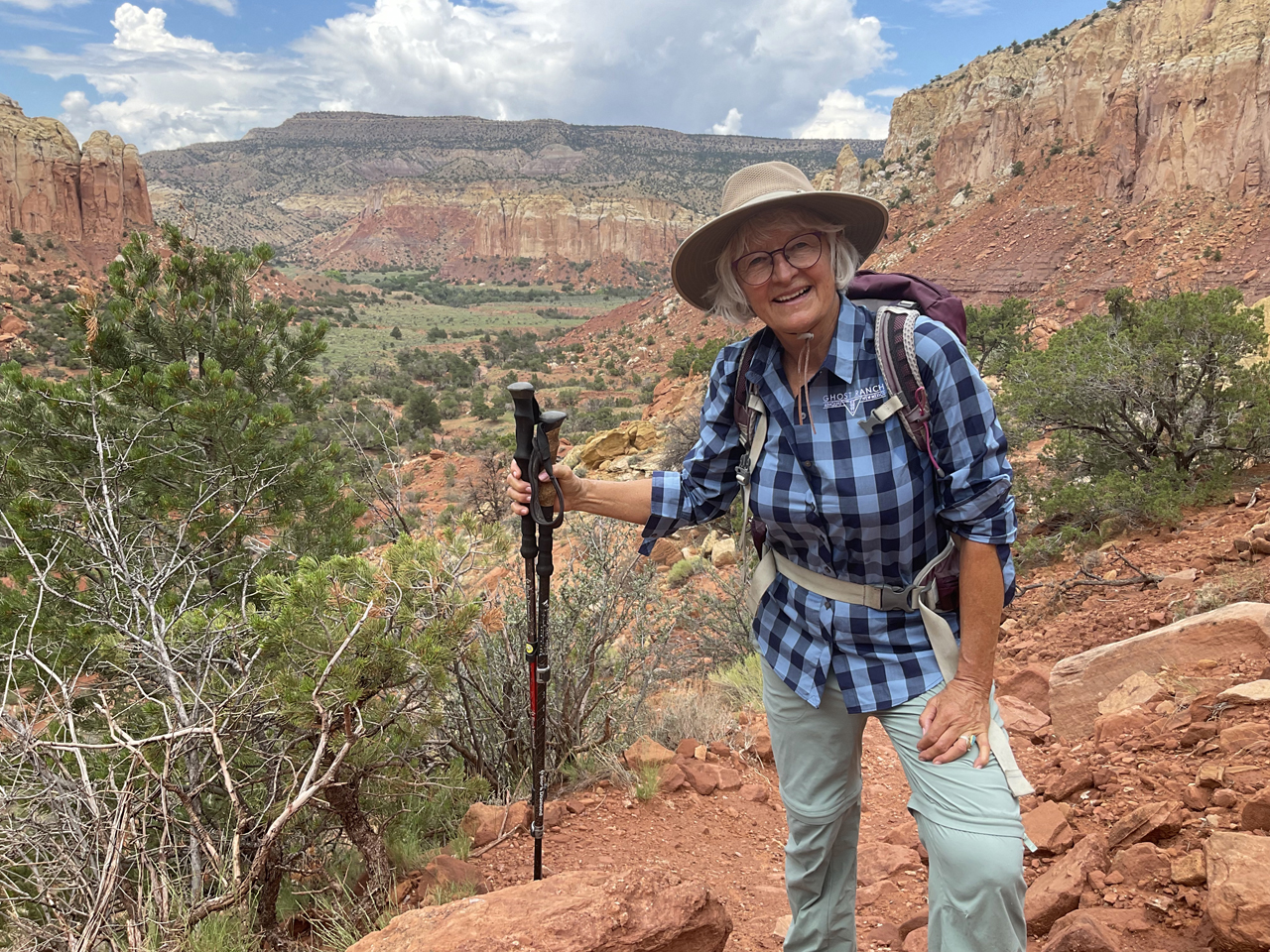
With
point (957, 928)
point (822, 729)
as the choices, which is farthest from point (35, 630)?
point (957, 928)

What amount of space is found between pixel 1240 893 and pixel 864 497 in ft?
4.15

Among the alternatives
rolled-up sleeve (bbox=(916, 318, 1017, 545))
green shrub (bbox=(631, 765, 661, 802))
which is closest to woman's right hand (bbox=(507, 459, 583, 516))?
rolled-up sleeve (bbox=(916, 318, 1017, 545))

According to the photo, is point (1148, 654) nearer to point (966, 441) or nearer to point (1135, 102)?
point (966, 441)

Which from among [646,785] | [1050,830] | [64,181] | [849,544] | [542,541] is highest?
[64,181]

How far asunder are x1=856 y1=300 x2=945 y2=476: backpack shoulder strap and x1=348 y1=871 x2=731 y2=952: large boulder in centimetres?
130

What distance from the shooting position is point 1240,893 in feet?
5.45

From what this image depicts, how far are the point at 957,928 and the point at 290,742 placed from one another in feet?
6.28

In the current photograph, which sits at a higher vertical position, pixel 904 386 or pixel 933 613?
pixel 904 386

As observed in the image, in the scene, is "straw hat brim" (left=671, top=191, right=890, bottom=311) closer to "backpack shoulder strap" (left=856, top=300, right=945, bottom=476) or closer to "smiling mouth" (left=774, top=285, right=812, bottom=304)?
"smiling mouth" (left=774, top=285, right=812, bottom=304)

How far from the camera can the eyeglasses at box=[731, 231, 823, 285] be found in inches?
65.8

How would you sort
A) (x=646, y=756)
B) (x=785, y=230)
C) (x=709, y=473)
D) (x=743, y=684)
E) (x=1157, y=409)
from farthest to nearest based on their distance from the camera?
(x=1157, y=409), (x=743, y=684), (x=646, y=756), (x=709, y=473), (x=785, y=230)

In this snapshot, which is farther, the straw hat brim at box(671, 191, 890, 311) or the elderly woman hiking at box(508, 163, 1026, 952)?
the straw hat brim at box(671, 191, 890, 311)

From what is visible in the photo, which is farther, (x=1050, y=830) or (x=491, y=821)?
(x=491, y=821)

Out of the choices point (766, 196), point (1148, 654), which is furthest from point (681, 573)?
point (766, 196)
